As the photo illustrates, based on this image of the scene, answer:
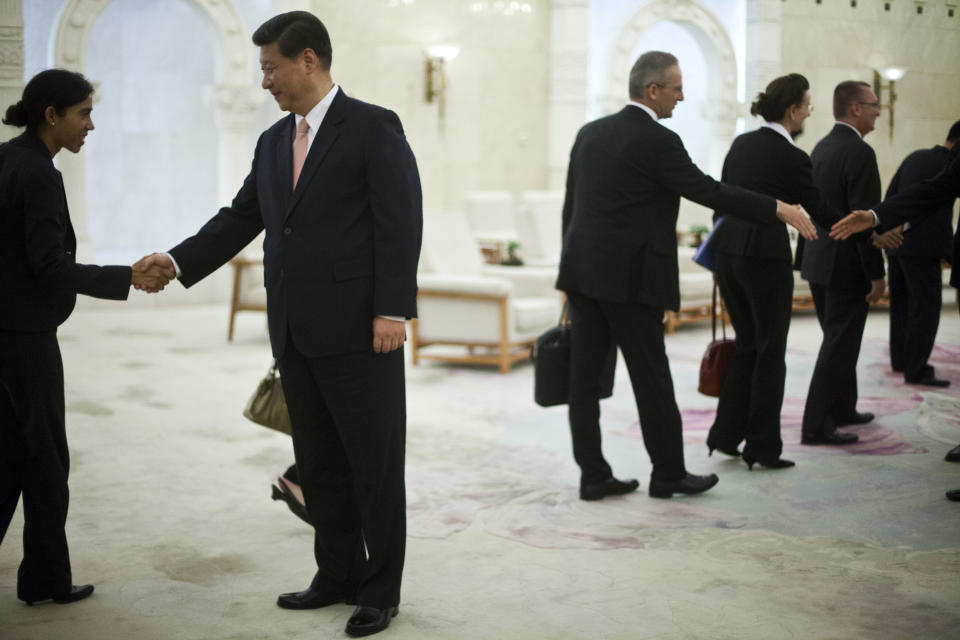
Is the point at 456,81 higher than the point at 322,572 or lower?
higher

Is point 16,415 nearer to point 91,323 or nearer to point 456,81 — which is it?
point 91,323

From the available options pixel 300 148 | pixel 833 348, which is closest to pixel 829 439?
pixel 833 348

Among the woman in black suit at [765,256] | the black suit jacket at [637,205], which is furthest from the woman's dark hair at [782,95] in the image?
the black suit jacket at [637,205]

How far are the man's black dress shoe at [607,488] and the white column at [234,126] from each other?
25.2 ft

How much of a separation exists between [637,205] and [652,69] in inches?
19.8

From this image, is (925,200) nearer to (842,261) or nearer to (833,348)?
(842,261)

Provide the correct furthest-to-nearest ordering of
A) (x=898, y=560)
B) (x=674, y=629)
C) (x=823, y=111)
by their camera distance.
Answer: (x=823, y=111) < (x=898, y=560) < (x=674, y=629)

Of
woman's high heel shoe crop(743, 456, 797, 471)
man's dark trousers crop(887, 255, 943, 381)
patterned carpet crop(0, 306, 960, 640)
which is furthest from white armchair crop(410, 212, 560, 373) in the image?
woman's high heel shoe crop(743, 456, 797, 471)

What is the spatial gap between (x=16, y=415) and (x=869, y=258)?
3.63 m

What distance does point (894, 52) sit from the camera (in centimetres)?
625

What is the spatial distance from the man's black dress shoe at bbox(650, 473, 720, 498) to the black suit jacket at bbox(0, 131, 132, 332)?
2.24m

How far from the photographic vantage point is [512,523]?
13.2 feet

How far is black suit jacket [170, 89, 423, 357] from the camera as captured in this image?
2.83m

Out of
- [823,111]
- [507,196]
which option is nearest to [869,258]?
[823,111]
